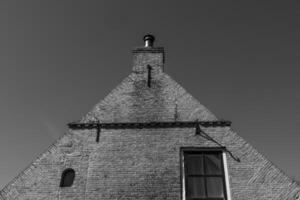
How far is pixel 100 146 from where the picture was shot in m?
8.19

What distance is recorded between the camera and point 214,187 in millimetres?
7551

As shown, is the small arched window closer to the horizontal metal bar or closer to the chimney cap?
the horizontal metal bar

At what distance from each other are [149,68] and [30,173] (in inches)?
203

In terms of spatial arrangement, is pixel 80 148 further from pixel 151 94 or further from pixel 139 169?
pixel 151 94

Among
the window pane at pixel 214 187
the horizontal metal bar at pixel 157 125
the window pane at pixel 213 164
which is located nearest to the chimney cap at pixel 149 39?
the horizontal metal bar at pixel 157 125

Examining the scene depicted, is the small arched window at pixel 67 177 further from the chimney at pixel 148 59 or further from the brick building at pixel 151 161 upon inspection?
the chimney at pixel 148 59

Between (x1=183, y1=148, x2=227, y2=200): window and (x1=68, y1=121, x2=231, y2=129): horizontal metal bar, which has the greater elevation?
(x1=68, y1=121, x2=231, y2=129): horizontal metal bar

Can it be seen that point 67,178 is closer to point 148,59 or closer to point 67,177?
point 67,177

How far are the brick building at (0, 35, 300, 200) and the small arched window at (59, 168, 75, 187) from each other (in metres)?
0.03

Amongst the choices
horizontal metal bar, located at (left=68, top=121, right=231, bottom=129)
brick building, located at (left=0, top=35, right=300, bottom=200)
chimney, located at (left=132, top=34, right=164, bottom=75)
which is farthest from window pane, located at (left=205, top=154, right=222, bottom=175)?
chimney, located at (left=132, top=34, right=164, bottom=75)

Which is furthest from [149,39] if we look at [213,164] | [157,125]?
[213,164]

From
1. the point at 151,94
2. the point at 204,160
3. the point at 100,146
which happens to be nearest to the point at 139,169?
the point at 100,146

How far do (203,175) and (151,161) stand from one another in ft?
4.84

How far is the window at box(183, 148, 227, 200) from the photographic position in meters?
7.42
